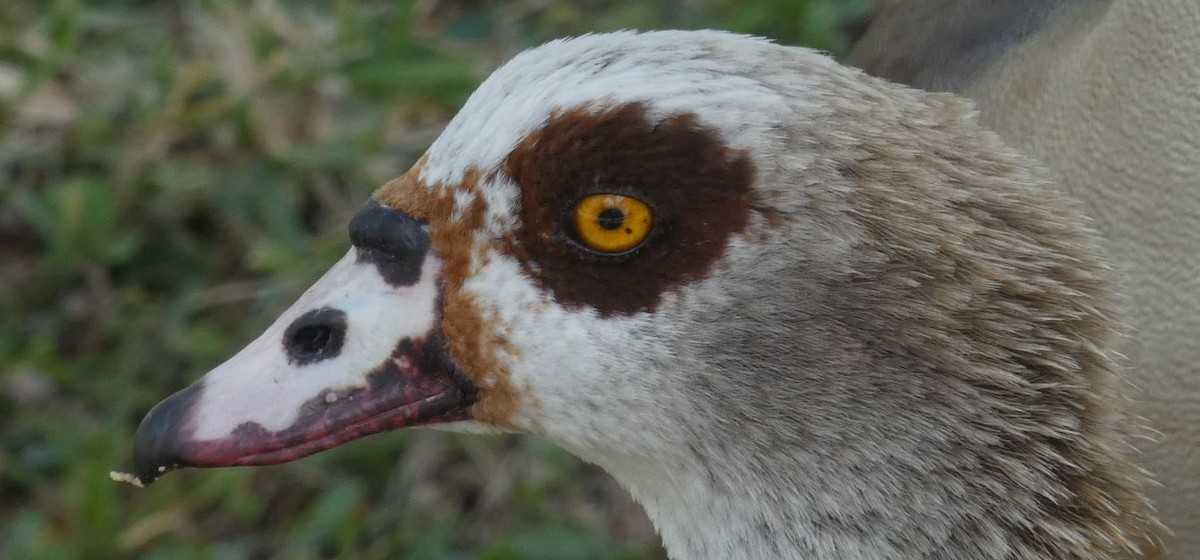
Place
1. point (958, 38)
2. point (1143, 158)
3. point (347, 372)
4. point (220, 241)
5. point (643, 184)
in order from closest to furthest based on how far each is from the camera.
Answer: point (643, 184) < point (347, 372) < point (1143, 158) < point (958, 38) < point (220, 241)

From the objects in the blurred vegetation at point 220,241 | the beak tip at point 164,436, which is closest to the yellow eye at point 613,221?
the beak tip at point 164,436

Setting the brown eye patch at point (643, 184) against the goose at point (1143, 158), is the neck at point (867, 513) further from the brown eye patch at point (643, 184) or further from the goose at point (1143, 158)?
the goose at point (1143, 158)

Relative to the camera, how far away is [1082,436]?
4.30ft

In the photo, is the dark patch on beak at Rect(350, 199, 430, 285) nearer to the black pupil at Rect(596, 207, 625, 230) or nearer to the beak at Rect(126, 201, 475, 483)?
the beak at Rect(126, 201, 475, 483)

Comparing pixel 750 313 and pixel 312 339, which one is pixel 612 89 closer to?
pixel 750 313

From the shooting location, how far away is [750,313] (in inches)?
50.9

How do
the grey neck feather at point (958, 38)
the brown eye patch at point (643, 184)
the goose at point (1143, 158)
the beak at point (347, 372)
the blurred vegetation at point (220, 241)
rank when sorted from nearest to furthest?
the brown eye patch at point (643, 184) < the beak at point (347, 372) < the goose at point (1143, 158) < the grey neck feather at point (958, 38) < the blurred vegetation at point (220, 241)

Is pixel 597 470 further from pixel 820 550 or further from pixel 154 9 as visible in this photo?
pixel 154 9

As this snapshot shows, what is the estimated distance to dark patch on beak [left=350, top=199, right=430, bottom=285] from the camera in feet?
4.56

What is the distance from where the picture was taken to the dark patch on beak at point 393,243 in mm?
1390

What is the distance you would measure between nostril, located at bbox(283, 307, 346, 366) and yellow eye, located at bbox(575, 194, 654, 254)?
274 mm

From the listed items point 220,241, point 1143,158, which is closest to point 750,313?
point 1143,158

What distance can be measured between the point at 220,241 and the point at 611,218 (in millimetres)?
1529

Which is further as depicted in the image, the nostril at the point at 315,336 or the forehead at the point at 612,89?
the nostril at the point at 315,336
